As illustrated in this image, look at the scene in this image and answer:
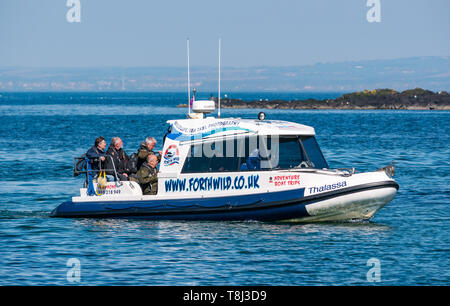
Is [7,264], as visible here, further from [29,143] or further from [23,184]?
[29,143]

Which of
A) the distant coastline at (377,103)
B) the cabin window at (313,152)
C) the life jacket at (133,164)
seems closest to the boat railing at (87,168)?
the life jacket at (133,164)

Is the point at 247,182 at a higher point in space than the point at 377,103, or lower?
higher

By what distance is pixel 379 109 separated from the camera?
391 ft

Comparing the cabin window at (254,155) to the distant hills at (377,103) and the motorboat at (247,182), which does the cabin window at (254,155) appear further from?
the distant hills at (377,103)

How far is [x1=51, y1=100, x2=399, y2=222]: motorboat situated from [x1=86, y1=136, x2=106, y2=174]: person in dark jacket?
27 cm

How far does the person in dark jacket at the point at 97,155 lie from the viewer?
1684 cm

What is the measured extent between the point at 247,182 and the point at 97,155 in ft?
11.6

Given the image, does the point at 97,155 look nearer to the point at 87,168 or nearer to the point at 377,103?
the point at 87,168

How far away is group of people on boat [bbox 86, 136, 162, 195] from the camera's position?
16688 mm

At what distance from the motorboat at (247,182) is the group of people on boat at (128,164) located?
21 centimetres

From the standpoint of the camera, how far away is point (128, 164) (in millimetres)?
17172

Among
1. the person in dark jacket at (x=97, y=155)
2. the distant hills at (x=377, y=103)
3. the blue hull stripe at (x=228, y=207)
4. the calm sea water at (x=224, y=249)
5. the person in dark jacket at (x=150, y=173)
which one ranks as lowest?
the distant hills at (x=377, y=103)

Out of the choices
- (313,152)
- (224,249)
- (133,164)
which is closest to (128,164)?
(133,164)

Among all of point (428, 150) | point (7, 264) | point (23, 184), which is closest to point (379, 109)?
point (428, 150)
